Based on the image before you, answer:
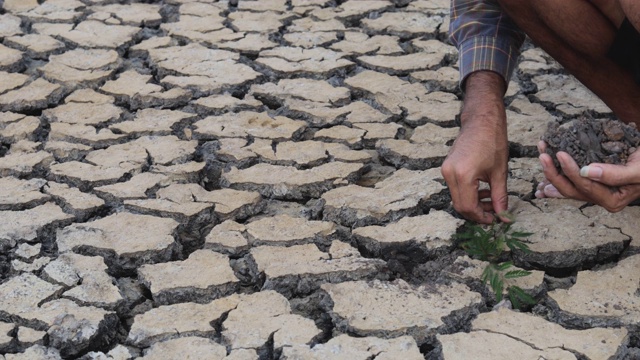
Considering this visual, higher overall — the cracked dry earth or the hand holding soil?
the hand holding soil

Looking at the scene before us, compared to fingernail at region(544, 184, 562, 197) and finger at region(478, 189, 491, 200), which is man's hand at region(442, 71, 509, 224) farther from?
fingernail at region(544, 184, 562, 197)

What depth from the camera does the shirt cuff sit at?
2.54 meters

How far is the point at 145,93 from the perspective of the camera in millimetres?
3143

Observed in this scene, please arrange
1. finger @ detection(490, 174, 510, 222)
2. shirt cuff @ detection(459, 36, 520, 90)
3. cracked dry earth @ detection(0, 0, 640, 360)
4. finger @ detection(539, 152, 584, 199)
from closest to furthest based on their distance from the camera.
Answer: cracked dry earth @ detection(0, 0, 640, 360) → finger @ detection(539, 152, 584, 199) → finger @ detection(490, 174, 510, 222) → shirt cuff @ detection(459, 36, 520, 90)

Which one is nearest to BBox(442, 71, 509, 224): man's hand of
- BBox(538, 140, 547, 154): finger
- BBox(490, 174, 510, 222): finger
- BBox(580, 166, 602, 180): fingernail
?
BBox(490, 174, 510, 222): finger

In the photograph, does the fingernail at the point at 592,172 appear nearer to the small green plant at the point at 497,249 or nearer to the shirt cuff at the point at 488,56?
the small green plant at the point at 497,249

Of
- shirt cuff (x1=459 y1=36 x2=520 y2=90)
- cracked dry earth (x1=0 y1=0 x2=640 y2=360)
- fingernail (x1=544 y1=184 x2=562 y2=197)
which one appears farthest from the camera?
shirt cuff (x1=459 y1=36 x2=520 y2=90)

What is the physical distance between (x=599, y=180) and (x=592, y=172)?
1.1 inches

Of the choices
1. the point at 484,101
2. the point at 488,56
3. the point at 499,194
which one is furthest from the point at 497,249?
the point at 488,56

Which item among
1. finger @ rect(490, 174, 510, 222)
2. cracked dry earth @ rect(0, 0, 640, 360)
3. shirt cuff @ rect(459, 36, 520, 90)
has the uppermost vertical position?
shirt cuff @ rect(459, 36, 520, 90)

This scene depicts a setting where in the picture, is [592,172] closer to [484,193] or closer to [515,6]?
[484,193]

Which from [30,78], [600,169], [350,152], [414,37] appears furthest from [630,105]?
[30,78]

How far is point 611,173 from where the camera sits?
204 centimetres

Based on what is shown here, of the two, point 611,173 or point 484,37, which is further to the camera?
point 484,37
